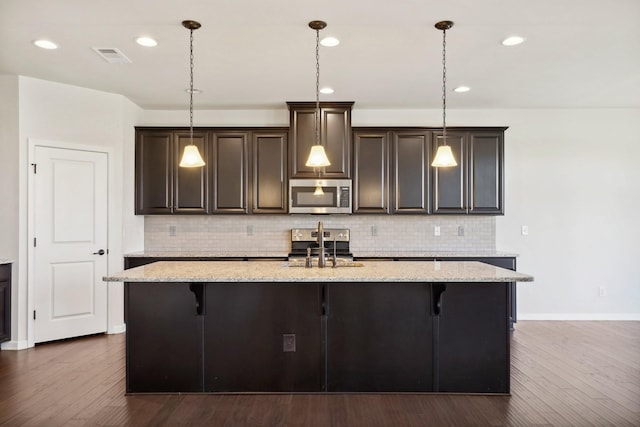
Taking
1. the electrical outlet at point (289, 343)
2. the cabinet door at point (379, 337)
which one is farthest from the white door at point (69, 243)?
the cabinet door at point (379, 337)

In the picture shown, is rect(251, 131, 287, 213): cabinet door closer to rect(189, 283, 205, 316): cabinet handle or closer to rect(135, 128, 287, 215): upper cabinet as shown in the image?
rect(135, 128, 287, 215): upper cabinet

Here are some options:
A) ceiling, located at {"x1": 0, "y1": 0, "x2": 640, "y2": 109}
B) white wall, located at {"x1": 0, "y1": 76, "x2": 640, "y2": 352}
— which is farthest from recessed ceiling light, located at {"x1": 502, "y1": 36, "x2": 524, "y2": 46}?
white wall, located at {"x1": 0, "y1": 76, "x2": 640, "y2": 352}

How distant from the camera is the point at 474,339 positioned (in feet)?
9.71

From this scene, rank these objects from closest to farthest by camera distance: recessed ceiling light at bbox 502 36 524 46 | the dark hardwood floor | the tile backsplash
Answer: the dark hardwood floor → recessed ceiling light at bbox 502 36 524 46 → the tile backsplash

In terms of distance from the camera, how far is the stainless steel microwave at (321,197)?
4.94 meters

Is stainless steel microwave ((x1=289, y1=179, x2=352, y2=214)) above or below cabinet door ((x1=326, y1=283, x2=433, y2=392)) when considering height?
above

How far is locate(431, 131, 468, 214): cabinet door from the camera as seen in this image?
498 cm

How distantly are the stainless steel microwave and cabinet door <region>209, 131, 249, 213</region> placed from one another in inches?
24.1

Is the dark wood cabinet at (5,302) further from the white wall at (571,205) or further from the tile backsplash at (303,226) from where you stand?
the white wall at (571,205)

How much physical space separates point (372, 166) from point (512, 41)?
82.6 inches

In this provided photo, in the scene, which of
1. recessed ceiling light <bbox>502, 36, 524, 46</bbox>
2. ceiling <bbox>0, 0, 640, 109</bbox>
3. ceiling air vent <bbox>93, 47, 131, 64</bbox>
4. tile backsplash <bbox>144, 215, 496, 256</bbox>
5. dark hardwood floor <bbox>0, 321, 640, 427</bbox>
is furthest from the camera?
tile backsplash <bbox>144, 215, 496, 256</bbox>

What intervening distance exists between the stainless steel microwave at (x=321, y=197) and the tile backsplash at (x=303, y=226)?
0.38 m

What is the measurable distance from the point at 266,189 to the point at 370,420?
3.10 metres

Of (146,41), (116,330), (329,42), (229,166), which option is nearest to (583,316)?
(329,42)
